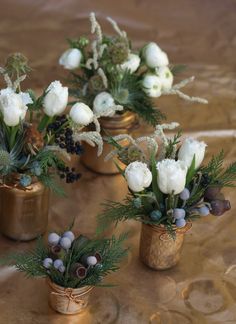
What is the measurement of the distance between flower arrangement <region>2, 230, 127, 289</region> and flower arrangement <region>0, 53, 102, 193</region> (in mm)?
131

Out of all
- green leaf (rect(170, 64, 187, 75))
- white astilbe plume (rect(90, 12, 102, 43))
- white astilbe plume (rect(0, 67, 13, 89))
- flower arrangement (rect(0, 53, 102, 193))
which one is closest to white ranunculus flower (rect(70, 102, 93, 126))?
flower arrangement (rect(0, 53, 102, 193))

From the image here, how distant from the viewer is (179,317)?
113 cm

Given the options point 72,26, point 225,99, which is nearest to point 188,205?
point 225,99

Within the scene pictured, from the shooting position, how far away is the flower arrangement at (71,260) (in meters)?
1.05

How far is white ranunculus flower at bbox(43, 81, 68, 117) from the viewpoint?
3.79 feet

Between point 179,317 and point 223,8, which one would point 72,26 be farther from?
point 179,317

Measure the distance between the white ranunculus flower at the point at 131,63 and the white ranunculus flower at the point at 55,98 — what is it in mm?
248

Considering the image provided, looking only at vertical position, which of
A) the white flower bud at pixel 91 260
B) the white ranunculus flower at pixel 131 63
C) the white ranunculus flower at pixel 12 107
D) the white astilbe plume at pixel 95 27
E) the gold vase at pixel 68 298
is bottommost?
the gold vase at pixel 68 298

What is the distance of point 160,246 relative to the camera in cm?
119

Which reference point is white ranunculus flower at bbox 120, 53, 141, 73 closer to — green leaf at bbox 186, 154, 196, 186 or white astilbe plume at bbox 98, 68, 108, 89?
white astilbe plume at bbox 98, 68, 108, 89

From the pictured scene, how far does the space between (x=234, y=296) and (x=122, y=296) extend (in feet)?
0.62

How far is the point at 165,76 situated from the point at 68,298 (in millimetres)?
548

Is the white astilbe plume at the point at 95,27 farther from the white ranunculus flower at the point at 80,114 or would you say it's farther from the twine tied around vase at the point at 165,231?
the twine tied around vase at the point at 165,231

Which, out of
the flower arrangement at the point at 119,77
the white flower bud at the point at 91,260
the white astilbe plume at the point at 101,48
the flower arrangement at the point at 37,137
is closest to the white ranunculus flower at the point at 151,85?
the flower arrangement at the point at 119,77
